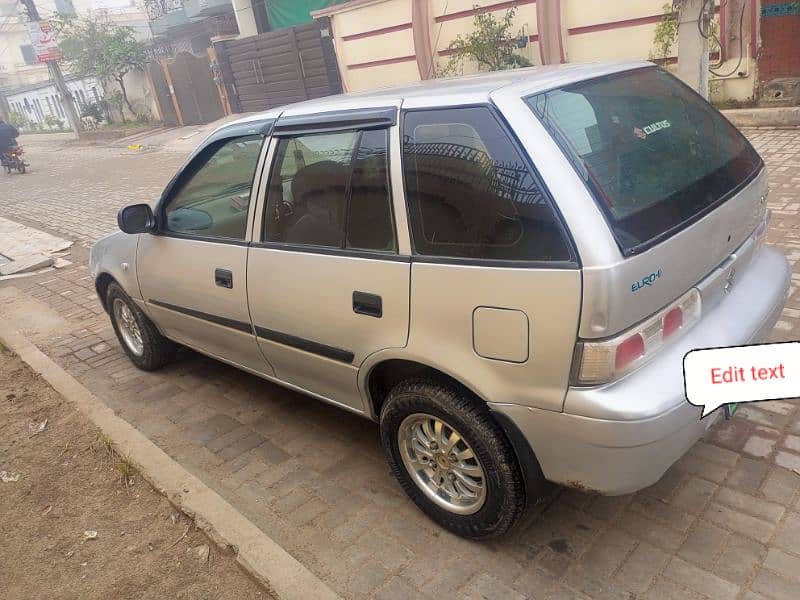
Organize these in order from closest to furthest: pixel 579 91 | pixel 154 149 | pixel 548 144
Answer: pixel 548 144
pixel 579 91
pixel 154 149

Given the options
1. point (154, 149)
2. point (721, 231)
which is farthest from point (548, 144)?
point (154, 149)

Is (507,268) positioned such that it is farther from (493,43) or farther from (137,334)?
(493,43)

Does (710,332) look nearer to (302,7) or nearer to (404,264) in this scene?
(404,264)

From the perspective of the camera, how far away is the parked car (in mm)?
1992

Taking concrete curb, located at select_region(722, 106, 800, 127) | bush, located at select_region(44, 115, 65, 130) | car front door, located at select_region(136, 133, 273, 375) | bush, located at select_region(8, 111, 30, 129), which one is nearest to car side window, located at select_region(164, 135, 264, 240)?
car front door, located at select_region(136, 133, 273, 375)

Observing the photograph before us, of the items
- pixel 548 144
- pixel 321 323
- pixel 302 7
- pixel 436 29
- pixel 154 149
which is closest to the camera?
pixel 548 144

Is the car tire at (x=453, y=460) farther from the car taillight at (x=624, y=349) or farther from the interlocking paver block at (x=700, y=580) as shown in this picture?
the interlocking paver block at (x=700, y=580)

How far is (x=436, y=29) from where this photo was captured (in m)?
12.3

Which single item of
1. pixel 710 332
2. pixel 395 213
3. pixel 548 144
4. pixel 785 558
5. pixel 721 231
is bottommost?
pixel 785 558

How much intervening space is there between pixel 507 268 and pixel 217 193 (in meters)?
2.02

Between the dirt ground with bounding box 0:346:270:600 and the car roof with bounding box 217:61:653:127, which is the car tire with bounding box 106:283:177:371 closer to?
the dirt ground with bounding box 0:346:270:600

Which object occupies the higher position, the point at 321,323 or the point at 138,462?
the point at 321,323

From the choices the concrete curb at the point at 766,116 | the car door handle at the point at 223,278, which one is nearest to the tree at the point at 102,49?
the concrete curb at the point at 766,116

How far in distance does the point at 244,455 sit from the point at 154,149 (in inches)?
677
